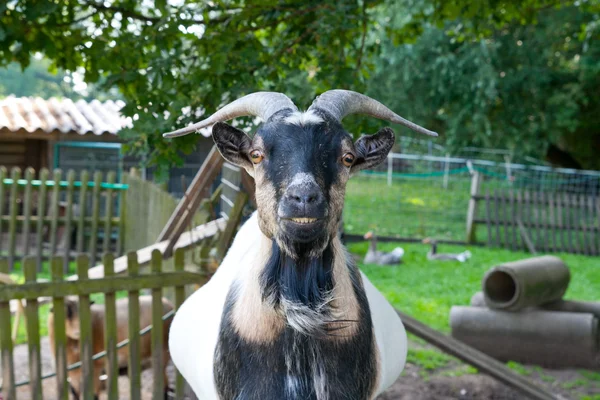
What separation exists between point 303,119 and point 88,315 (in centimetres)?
298

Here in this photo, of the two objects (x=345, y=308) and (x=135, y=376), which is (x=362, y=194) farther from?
(x=345, y=308)

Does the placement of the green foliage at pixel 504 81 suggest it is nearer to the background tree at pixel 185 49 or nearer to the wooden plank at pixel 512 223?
the wooden plank at pixel 512 223

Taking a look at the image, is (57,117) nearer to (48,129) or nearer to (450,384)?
(48,129)

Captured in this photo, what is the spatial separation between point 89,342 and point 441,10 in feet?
14.7

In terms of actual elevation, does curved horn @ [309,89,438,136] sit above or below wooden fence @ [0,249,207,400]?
above

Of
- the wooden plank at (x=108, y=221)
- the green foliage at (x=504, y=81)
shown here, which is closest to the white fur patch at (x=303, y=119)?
the wooden plank at (x=108, y=221)

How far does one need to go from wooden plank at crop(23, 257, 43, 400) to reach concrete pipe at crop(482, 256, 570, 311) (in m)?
4.68

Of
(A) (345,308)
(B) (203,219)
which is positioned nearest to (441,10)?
(B) (203,219)

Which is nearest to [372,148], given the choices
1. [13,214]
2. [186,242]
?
[186,242]

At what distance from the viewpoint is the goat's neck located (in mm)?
2809

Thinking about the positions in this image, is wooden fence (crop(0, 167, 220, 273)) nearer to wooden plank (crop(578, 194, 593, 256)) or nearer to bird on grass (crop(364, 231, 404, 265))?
bird on grass (crop(364, 231, 404, 265))

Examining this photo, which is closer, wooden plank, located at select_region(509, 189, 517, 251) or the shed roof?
the shed roof

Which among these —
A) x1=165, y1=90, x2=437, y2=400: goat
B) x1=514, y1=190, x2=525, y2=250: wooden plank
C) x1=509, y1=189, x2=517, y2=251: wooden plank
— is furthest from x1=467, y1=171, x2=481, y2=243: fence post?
x1=165, y1=90, x2=437, y2=400: goat

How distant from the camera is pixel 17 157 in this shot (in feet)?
49.0
